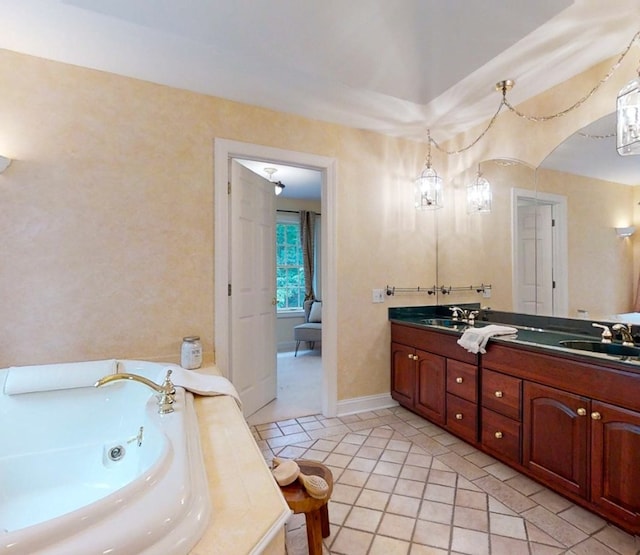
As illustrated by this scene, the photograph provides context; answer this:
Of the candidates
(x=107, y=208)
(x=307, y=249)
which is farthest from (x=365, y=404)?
(x=307, y=249)

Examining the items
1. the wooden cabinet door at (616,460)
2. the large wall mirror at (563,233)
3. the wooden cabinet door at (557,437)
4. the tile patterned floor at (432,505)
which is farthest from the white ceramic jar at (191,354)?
the large wall mirror at (563,233)

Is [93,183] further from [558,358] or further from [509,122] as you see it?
[509,122]

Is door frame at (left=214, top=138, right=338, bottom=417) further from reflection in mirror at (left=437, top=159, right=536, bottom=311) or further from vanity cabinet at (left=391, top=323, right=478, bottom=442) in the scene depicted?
reflection in mirror at (left=437, top=159, right=536, bottom=311)

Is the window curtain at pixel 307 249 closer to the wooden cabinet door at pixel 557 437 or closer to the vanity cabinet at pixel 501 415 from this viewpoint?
the vanity cabinet at pixel 501 415

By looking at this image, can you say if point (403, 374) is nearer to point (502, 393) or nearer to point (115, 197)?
point (502, 393)

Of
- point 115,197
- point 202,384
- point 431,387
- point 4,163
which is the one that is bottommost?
point 431,387

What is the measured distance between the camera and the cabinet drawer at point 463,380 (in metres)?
2.14

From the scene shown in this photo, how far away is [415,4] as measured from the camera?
1.49m

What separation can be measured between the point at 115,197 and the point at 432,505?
2451 mm

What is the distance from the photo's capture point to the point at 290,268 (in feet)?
19.1

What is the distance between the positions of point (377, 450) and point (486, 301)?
4.96 feet

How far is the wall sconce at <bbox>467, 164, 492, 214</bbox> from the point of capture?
2764 millimetres

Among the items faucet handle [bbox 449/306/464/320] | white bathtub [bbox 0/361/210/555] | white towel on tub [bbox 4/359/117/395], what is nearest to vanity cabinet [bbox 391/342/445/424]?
faucet handle [bbox 449/306/464/320]

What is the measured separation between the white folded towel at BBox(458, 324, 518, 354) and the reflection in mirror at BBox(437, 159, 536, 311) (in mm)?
634
